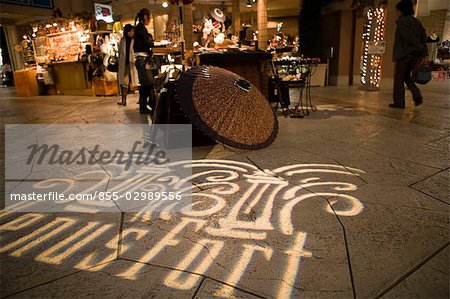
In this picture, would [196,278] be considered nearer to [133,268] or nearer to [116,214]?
[133,268]

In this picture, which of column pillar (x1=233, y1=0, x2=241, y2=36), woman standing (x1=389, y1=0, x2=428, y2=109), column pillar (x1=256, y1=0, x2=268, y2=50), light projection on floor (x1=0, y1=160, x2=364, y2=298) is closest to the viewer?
light projection on floor (x1=0, y1=160, x2=364, y2=298)

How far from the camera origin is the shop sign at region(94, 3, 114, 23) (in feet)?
33.8

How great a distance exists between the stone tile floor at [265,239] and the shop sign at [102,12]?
9.90 m

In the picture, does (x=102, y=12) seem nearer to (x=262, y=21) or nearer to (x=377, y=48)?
(x=262, y=21)

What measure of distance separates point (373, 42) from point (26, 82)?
10368 millimetres

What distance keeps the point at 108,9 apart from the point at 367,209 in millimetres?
11732

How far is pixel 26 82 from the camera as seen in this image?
381 inches

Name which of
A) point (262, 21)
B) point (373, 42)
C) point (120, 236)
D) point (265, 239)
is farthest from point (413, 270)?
point (262, 21)

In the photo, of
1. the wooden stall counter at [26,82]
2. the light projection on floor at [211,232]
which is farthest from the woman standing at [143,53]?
the wooden stall counter at [26,82]

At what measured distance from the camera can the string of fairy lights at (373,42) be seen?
7547mm

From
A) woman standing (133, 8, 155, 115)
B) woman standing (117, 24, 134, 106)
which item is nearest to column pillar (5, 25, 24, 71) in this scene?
woman standing (117, 24, 134, 106)

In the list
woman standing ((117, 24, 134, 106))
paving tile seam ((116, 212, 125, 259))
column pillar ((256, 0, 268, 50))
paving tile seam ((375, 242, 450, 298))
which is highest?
column pillar ((256, 0, 268, 50))

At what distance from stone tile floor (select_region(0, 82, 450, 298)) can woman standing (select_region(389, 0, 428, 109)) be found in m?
2.72

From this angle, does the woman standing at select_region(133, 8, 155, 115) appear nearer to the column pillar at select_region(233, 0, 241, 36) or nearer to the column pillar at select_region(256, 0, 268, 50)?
the column pillar at select_region(256, 0, 268, 50)
